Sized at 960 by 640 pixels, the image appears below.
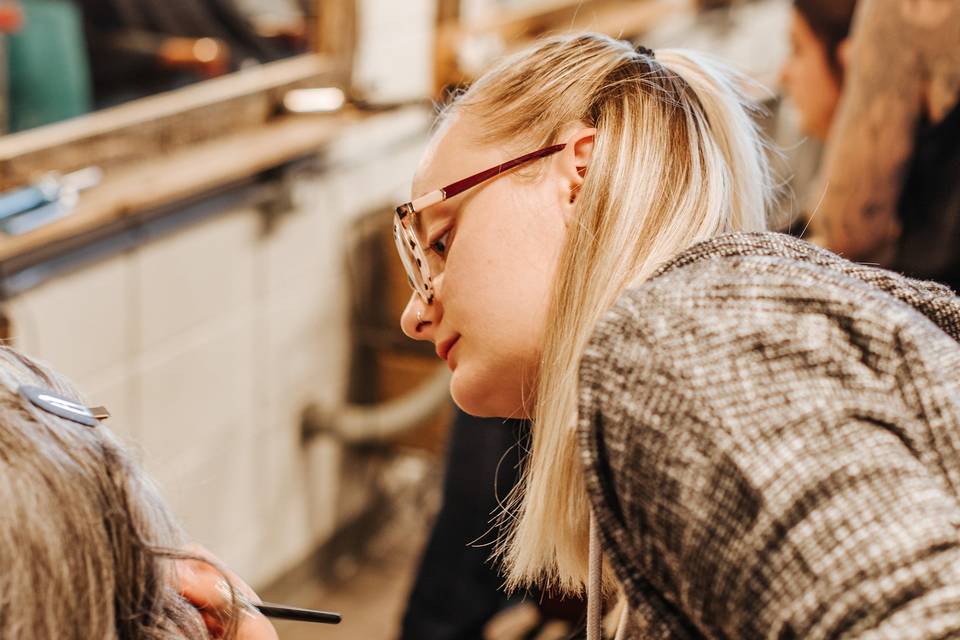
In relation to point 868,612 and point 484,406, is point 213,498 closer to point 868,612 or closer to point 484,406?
point 484,406

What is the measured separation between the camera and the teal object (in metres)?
2.40

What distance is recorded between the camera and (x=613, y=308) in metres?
0.84

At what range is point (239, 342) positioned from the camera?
2885 millimetres

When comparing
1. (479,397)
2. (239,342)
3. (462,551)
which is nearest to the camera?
(479,397)

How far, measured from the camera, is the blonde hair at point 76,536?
0.74 m

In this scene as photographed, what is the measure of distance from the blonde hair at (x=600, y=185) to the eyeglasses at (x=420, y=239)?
7cm

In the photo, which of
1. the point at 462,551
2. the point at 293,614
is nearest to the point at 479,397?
the point at 293,614

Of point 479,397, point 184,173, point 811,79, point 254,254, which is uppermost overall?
point 811,79

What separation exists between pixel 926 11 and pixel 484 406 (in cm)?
110

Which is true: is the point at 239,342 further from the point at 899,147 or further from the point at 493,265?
the point at 493,265

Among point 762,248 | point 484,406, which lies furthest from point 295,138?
point 762,248

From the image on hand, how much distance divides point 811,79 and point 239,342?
5.09 feet

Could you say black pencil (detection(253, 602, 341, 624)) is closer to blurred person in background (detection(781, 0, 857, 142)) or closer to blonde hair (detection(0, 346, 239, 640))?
blonde hair (detection(0, 346, 239, 640))

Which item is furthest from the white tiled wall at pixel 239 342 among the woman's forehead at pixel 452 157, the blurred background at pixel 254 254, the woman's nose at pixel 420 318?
the woman's forehead at pixel 452 157
